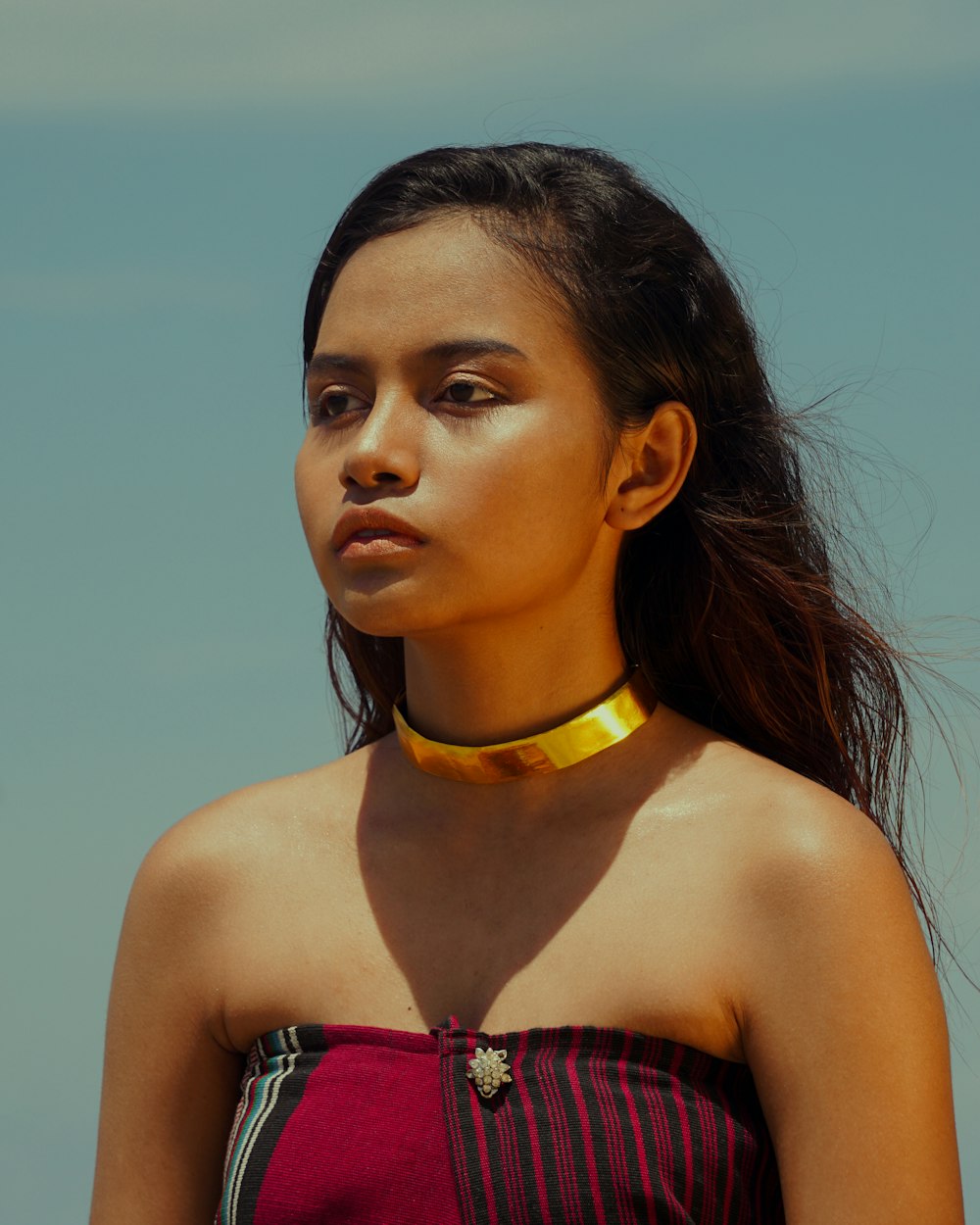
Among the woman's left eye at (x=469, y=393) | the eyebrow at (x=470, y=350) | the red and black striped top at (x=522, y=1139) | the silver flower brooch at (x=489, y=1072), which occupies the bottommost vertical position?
the red and black striped top at (x=522, y=1139)

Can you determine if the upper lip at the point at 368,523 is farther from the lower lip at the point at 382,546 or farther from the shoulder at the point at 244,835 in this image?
the shoulder at the point at 244,835

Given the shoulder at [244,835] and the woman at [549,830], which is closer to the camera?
the woman at [549,830]

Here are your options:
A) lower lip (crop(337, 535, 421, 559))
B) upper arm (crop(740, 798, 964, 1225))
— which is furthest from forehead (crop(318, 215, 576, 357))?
upper arm (crop(740, 798, 964, 1225))

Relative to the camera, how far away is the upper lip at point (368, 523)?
3330 mm

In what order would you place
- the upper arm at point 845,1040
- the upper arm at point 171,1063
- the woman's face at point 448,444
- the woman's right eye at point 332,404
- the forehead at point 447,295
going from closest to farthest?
the upper arm at point 845,1040 → the woman's face at point 448,444 → the forehead at point 447,295 → the woman's right eye at point 332,404 → the upper arm at point 171,1063

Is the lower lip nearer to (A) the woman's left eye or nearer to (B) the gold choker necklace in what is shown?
(A) the woman's left eye

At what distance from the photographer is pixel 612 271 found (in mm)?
3629

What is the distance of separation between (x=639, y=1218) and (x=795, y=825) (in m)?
0.70

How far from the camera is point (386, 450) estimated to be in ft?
11.0

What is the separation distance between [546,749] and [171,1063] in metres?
0.94

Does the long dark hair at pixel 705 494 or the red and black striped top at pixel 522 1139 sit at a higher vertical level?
the long dark hair at pixel 705 494

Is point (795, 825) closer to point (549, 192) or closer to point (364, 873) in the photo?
point (364, 873)

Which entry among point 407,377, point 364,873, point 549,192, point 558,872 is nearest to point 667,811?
point 558,872

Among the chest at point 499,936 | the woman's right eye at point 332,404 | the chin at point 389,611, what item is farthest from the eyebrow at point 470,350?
the chest at point 499,936
